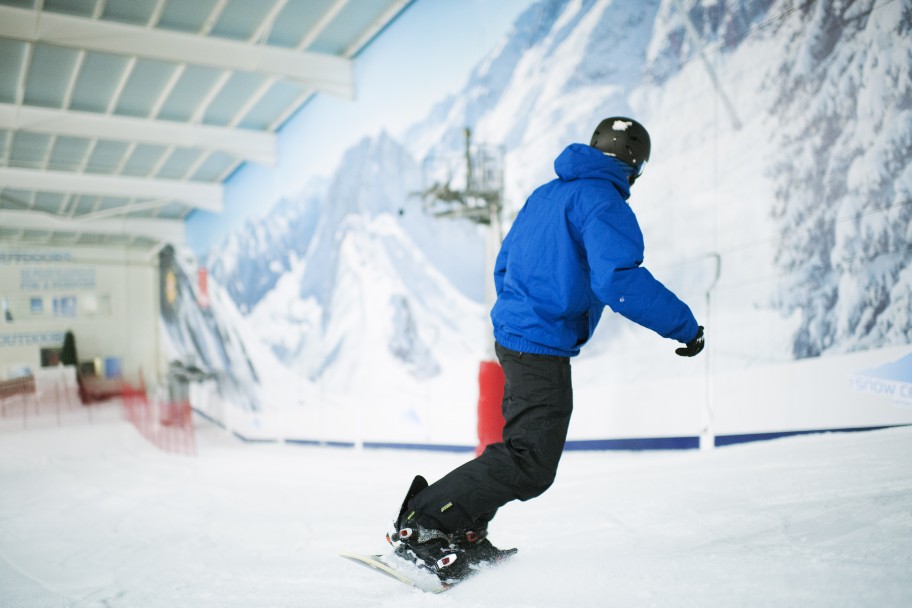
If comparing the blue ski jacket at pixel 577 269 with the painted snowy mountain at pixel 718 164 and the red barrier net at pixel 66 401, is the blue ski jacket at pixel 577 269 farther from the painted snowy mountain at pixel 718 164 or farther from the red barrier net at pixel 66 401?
the red barrier net at pixel 66 401

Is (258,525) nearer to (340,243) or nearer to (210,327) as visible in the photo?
(340,243)

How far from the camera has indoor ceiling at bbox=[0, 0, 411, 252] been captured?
5.59 metres

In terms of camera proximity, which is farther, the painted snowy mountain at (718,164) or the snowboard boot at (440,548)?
the painted snowy mountain at (718,164)

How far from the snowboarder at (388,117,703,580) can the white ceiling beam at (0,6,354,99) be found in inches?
213

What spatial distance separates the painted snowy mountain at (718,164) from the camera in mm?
3057

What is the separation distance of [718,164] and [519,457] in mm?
2813

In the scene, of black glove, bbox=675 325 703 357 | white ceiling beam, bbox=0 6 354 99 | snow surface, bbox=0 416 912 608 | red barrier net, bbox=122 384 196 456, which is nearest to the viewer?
Result: snow surface, bbox=0 416 912 608

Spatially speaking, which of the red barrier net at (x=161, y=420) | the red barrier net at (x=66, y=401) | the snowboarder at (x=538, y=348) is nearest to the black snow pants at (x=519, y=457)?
the snowboarder at (x=538, y=348)

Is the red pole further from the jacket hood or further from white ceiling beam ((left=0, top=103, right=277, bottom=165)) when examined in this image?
white ceiling beam ((left=0, top=103, right=277, bottom=165))

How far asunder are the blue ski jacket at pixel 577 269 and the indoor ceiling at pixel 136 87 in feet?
13.9

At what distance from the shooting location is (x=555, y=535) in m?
2.15

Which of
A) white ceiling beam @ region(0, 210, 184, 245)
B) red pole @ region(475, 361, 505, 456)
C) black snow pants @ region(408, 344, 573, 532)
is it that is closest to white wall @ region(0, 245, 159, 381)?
white ceiling beam @ region(0, 210, 184, 245)

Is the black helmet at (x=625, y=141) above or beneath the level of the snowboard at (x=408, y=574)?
above

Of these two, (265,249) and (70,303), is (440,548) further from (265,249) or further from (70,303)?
(265,249)
